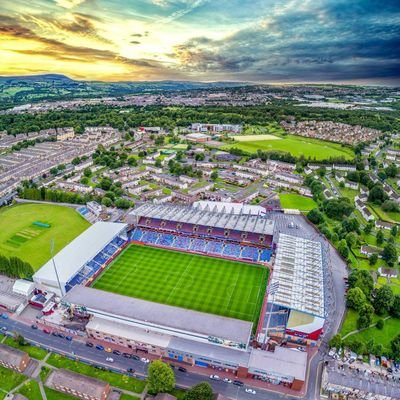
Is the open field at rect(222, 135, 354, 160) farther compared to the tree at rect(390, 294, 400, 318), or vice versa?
the open field at rect(222, 135, 354, 160)

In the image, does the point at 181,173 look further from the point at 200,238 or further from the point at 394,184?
the point at 394,184

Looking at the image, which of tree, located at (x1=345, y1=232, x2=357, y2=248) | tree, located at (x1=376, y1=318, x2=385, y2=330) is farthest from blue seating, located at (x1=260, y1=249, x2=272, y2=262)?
tree, located at (x1=376, y1=318, x2=385, y2=330)

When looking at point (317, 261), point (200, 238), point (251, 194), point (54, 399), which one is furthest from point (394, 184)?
A: point (54, 399)

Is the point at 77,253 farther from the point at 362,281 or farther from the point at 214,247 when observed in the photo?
the point at 362,281

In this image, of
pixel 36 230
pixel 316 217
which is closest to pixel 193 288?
pixel 316 217

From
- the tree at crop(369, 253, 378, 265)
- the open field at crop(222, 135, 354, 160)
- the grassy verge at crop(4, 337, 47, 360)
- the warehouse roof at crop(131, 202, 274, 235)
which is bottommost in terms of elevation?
the grassy verge at crop(4, 337, 47, 360)

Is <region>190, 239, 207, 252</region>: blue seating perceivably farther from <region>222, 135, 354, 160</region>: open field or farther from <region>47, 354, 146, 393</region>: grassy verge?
<region>222, 135, 354, 160</region>: open field

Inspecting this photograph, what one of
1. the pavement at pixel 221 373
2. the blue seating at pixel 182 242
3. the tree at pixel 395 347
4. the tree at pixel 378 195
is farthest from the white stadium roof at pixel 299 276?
the tree at pixel 378 195
